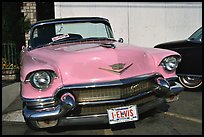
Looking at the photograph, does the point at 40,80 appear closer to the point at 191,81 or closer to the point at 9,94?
the point at 9,94

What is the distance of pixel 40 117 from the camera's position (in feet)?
8.98

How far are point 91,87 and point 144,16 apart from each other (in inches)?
243

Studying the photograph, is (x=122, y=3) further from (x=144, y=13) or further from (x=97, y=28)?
(x=97, y=28)

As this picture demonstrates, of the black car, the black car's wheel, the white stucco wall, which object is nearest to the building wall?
the white stucco wall

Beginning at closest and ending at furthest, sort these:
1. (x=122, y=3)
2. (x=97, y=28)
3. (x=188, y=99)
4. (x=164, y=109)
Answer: (x=164, y=109) → (x=97, y=28) → (x=188, y=99) → (x=122, y=3)

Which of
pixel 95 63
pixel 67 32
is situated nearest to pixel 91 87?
pixel 95 63

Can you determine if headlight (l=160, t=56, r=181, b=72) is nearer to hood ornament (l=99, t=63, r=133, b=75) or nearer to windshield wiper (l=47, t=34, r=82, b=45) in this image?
hood ornament (l=99, t=63, r=133, b=75)

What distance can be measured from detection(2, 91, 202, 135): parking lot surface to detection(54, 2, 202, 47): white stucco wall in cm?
453

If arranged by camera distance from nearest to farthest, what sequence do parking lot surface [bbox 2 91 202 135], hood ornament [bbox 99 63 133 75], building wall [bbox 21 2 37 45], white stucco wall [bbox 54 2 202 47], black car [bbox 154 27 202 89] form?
hood ornament [bbox 99 63 133 75], parking lot surface [bbox 2 91 202 135], black car [bbox 154 27 202 89], white stucco wall [bbox 54 2 202 47], building wall [bbox 21 2 37 45]

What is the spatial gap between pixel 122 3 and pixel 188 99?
461cm

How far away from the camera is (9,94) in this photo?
5270 millimetres

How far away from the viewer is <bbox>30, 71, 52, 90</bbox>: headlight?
2.85 meters

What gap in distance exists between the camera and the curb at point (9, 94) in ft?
15.9

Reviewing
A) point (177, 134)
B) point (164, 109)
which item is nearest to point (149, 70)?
point (177, 134)
